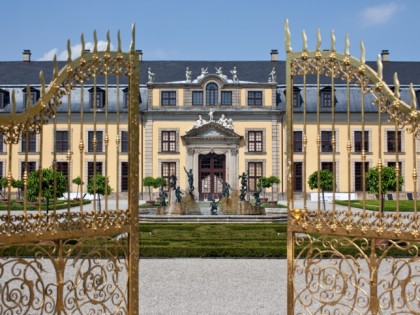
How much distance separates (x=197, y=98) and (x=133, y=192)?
30627mm

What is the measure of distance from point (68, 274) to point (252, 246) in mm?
4350

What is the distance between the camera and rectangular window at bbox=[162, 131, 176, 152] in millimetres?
36406

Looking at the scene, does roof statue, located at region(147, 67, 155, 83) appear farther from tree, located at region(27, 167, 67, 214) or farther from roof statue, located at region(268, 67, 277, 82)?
tree, located at region(27, 167, 67, 214)

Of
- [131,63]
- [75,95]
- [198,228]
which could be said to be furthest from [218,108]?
[131,63]

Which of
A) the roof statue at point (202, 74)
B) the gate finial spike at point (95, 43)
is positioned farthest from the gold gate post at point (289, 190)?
the roof statue at point (202, 74)

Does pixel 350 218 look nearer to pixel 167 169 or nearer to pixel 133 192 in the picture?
pixel 133 192

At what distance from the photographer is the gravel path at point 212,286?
282 inches

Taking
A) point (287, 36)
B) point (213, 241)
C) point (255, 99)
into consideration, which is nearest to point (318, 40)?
point (287, 36)

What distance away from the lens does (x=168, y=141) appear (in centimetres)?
3644

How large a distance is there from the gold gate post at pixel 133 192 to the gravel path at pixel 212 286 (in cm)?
135

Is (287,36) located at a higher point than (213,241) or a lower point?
higher

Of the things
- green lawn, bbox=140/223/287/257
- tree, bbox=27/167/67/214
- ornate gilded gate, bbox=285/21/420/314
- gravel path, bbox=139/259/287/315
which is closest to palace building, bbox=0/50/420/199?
tree, bbox=27/167/67/214

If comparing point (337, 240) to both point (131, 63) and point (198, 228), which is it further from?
point (198, 228)

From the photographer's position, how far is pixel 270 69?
3850 centimetres
